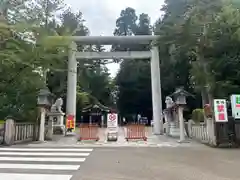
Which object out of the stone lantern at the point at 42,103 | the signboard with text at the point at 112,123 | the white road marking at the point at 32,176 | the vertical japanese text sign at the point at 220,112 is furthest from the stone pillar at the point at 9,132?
the vertical japanese text sign at the point at 220,112

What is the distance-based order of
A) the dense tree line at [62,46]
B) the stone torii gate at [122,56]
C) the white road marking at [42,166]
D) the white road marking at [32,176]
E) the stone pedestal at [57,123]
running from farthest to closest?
the stone pedestal at [57,123] → the stone torii gate at [122,56] → the dense tree line at [62,46] → the white road marking at [42,166] → the white road marking at [32,176]

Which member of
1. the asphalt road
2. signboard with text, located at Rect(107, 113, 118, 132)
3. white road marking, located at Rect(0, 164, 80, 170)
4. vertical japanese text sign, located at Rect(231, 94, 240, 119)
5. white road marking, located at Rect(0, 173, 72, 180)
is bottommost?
the asphalt road

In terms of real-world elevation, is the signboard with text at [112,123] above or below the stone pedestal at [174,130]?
above

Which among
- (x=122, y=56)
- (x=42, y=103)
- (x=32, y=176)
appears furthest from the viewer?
(x=122, y=56)

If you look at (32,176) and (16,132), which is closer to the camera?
(32,176)

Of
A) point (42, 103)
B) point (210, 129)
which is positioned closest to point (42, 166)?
point (42, 103)

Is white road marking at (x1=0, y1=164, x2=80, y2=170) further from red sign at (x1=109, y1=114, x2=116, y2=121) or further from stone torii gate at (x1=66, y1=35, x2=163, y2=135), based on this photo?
stone torii gate at (x1=66, y1=35, x2=163, y2=135)

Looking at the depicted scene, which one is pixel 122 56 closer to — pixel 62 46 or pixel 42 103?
pixel 62 46

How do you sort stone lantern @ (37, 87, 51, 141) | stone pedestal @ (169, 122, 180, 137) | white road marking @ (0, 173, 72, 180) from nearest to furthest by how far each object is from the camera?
1. white road marking @ (0, 173, 72, 180)
2. stone lantern @ (37, 87, 51, 141)
3. stone pedestal @ (169, 122, 180, 137)

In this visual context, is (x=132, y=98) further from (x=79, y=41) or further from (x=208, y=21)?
(x=208, y=21)

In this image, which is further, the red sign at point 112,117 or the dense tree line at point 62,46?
the red sign at point 112,117

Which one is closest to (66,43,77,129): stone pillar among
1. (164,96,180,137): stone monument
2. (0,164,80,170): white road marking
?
(164,96,180,137): stone monument

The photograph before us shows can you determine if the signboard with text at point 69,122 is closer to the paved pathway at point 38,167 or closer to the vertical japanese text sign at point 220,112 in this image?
the paved pathway at point 38,167

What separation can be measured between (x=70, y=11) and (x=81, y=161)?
89.7 feet
